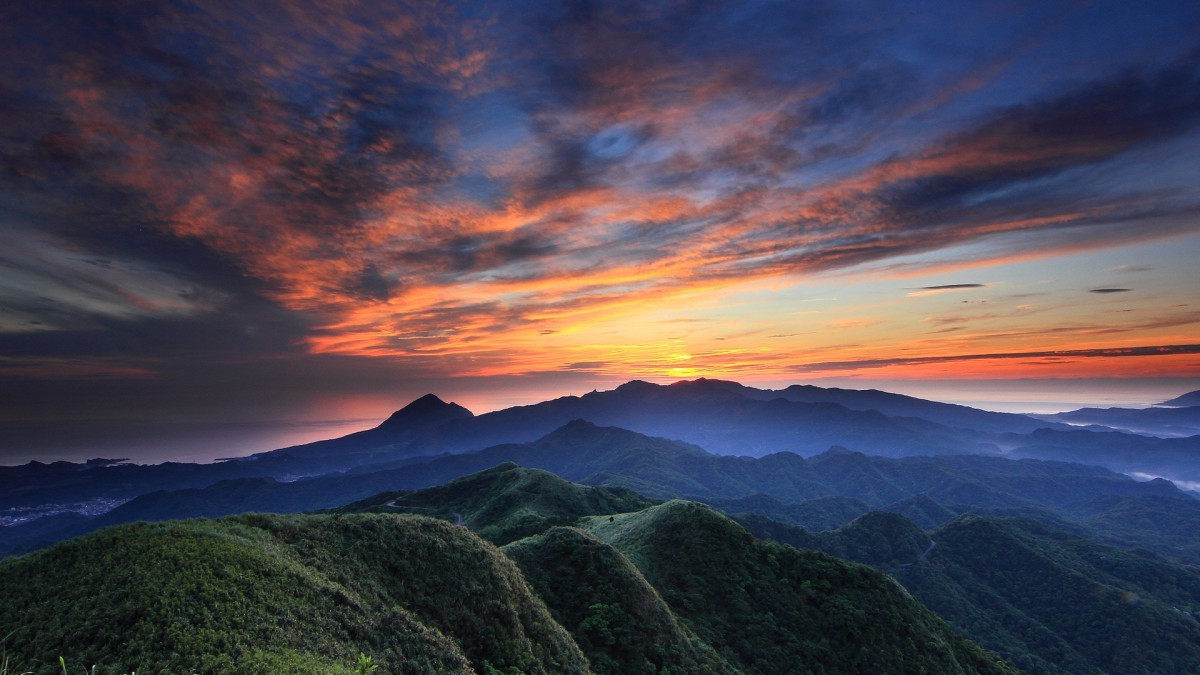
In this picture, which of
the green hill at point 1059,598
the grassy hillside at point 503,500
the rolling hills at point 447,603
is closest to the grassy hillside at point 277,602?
the rolling hills at point 447,603

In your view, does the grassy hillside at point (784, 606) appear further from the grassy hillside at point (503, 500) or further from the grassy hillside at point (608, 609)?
the grassy hillside at point (503, 500)

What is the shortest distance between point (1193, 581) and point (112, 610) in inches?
10298

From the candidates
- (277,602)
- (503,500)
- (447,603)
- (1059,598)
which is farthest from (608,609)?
(1059,598)

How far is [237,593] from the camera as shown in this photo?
936 inches

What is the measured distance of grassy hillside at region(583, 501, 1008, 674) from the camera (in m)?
56.2

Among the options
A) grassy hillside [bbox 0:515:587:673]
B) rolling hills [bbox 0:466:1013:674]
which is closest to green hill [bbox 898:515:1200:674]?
rolling hills [bbox 0:466:1013:674]

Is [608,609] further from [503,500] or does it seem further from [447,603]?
[503,500]

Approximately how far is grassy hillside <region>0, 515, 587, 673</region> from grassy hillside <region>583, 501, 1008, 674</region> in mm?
29743

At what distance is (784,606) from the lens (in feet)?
207

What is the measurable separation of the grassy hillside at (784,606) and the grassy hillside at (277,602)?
29.7 m

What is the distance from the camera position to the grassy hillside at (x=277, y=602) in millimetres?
19625

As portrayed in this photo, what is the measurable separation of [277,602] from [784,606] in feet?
204

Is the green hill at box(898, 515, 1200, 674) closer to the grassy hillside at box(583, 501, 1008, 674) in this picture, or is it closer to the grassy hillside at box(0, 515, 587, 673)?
the grassy hillside at box(583, 501, 1008, 674)

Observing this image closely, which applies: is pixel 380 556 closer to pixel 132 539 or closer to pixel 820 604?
pixel 132 539
